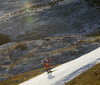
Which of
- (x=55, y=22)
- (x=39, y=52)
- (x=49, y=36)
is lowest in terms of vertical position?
(x=39, y=52)

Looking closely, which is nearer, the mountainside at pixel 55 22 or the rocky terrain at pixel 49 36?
the rocky terrain at pixel 49 36

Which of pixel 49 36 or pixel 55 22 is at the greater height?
pixel 55 22

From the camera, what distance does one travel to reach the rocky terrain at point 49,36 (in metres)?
22.1

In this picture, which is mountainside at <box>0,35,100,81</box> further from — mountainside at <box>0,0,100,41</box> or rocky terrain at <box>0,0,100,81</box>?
mountainside at <box>0,0,100,41</box>

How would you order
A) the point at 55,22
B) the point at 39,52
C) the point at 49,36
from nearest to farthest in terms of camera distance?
the point at 39,52 < the point at 49,36 < the point at 55,22

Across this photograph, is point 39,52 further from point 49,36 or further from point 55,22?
point 55,22

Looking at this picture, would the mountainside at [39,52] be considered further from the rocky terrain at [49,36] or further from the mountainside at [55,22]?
the mountainside at [55,22]

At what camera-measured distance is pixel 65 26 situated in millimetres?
35250

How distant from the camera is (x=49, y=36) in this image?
32.0 meters

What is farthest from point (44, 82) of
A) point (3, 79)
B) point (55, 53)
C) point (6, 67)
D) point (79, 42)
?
point (79, 42)

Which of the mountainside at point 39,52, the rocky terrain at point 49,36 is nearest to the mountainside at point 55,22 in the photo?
the rocky terrain at point 49,36

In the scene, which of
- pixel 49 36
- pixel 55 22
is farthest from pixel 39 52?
pixel 55 22

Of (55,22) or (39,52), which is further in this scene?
(55,22)

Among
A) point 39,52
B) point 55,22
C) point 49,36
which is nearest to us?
point 39,52
